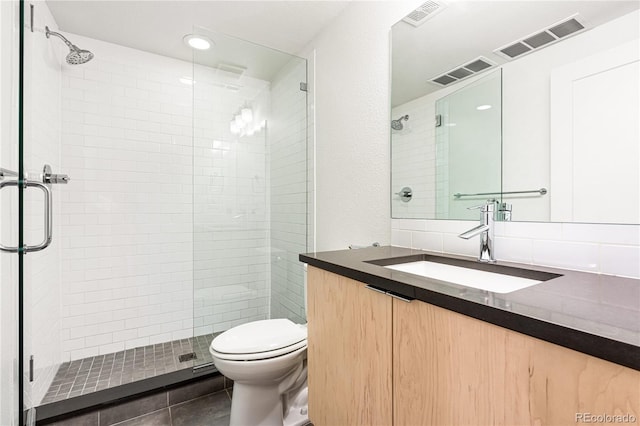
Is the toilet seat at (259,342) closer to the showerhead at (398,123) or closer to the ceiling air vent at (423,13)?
the showerhead at (398,123)

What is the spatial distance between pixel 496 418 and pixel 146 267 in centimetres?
251

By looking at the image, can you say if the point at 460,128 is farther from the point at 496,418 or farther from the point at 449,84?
the point at 496,418

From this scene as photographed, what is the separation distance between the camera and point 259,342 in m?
1.44

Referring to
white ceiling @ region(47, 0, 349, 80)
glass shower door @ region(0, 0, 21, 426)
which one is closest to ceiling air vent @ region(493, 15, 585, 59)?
white ceiling @ region(47, 0, 349, 80)

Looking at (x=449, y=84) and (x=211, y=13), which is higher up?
(x=211, y=13)

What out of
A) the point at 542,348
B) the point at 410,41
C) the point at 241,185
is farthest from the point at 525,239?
the point at 241,185

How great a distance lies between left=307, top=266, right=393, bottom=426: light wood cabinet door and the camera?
85 centimetres

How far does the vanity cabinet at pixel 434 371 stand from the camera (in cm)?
48

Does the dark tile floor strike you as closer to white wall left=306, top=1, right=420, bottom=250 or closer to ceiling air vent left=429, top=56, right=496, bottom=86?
white wall left=306, top=1, right=420, bottom=250

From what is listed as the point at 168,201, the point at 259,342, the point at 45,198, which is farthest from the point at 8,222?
the point at 168,201

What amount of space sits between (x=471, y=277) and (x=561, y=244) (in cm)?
28

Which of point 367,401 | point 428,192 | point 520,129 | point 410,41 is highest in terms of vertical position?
A: point 410,41

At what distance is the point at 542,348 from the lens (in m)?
0.52

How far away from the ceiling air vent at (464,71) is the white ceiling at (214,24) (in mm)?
893
